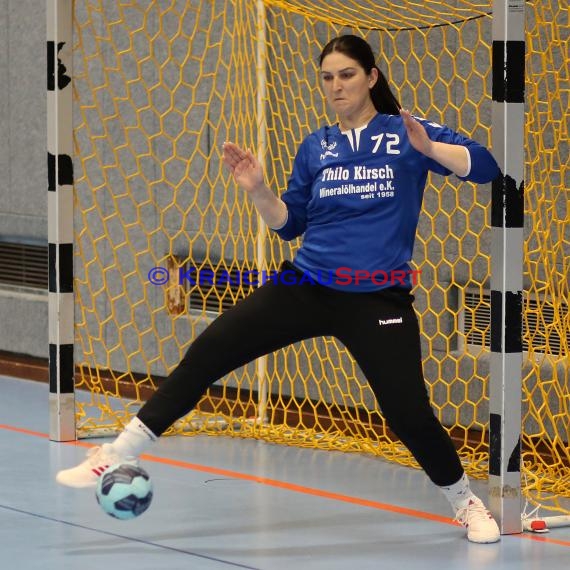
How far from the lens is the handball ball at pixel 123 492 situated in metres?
4.35

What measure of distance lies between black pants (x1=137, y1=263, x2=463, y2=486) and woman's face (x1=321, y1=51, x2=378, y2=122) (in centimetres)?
61

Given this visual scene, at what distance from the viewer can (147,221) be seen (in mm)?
7695

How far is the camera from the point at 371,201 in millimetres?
4645

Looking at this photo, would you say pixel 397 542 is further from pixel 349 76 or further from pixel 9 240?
pixel 9 240

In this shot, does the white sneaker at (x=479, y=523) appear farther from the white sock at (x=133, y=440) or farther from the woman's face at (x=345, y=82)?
the woman's face at (x=345, y=82)

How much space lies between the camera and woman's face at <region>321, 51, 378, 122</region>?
470 centimetres

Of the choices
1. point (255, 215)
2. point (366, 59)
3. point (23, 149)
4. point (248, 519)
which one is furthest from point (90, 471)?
point (23, 149)

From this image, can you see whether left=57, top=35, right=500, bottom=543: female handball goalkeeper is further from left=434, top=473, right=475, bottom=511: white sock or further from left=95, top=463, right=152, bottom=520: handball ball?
left=95, top=463, right=152, bottom=520: handball ball

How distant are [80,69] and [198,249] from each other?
1343 millimetres

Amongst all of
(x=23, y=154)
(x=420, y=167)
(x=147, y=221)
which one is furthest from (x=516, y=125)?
(x=23, y=154)

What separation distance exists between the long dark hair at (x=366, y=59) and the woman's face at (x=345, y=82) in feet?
0.06

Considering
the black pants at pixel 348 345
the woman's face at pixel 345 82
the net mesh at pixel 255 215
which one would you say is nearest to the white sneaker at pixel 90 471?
the black pants at pixel 348 345

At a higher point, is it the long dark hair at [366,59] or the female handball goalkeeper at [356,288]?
the long dark hair at [366,59]

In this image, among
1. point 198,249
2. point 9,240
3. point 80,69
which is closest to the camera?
point 198,249
